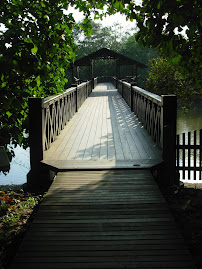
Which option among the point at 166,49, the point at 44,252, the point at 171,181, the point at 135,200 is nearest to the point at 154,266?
the point at 44,252

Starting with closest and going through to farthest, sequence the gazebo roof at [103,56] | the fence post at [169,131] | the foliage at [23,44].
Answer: the foliage at [23,44]
the fence post at [169,131]
the gazebo roof at [103,56]

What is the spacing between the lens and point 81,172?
5.22 m

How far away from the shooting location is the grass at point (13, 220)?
379 centimetres

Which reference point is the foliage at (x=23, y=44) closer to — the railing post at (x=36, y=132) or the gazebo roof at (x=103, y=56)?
the railing post at (x=36, y=132)

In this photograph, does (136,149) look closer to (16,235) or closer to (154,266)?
(16,235)

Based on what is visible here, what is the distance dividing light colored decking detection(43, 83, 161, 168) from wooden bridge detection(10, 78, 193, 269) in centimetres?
2

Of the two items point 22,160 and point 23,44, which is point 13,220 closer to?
point 23,44

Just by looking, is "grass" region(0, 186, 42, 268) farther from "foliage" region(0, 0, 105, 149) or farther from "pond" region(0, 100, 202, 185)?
"pond" region(0, 100, 202, 185)

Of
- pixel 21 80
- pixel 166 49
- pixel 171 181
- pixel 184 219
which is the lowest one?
pixel 184 219

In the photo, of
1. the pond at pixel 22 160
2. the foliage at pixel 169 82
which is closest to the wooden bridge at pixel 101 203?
the pond at pixel 22 160

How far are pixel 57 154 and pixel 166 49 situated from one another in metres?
2.96

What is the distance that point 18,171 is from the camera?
19438 mm

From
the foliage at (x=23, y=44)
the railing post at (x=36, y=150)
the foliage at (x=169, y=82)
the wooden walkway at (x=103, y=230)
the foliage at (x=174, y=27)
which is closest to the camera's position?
the wooden walkway at (x=103, y=230)

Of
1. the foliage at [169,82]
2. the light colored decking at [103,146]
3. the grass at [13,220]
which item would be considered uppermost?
the foliage at [169,82]
